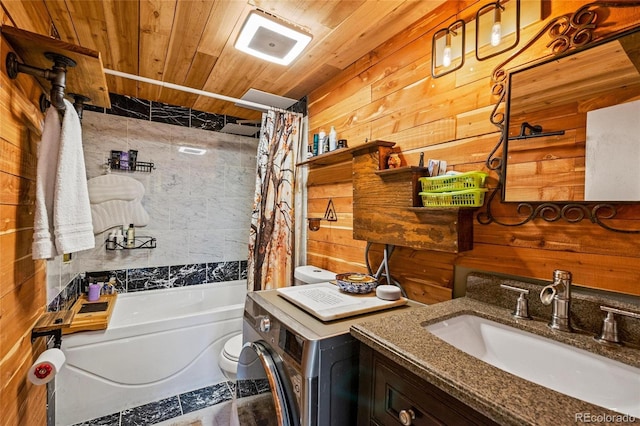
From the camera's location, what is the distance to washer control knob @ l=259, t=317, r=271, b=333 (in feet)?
4.11

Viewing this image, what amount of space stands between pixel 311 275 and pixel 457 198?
1221 mm

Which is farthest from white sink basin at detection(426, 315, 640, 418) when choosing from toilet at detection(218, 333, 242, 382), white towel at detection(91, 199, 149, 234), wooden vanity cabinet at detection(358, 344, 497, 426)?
white towel at detection(91, 199, 149, 234)

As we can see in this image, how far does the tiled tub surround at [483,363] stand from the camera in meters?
0.55

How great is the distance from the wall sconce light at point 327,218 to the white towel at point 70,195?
1.42m

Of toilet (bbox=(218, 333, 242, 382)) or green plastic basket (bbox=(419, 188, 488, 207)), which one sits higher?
green plastic basket (bbox=(419, 188, 488, 207))

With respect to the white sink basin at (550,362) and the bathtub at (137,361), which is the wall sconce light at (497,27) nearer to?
the white sink basin at (550,362)

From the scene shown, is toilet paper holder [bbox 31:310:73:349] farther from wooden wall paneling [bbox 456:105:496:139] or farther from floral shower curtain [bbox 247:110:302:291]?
wooden wall paneling [bbox 456:105:496:139]

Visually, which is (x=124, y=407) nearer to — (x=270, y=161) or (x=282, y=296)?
(x=282, y=296)

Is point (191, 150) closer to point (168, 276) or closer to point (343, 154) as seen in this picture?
point (168, 276)

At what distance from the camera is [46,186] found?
47.4 inches

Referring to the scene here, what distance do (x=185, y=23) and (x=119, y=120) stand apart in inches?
60.8

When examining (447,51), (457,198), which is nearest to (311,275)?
(457,198)

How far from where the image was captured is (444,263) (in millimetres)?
1375

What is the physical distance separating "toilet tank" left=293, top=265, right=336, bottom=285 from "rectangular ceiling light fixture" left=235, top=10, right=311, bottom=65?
1430 millimetres
